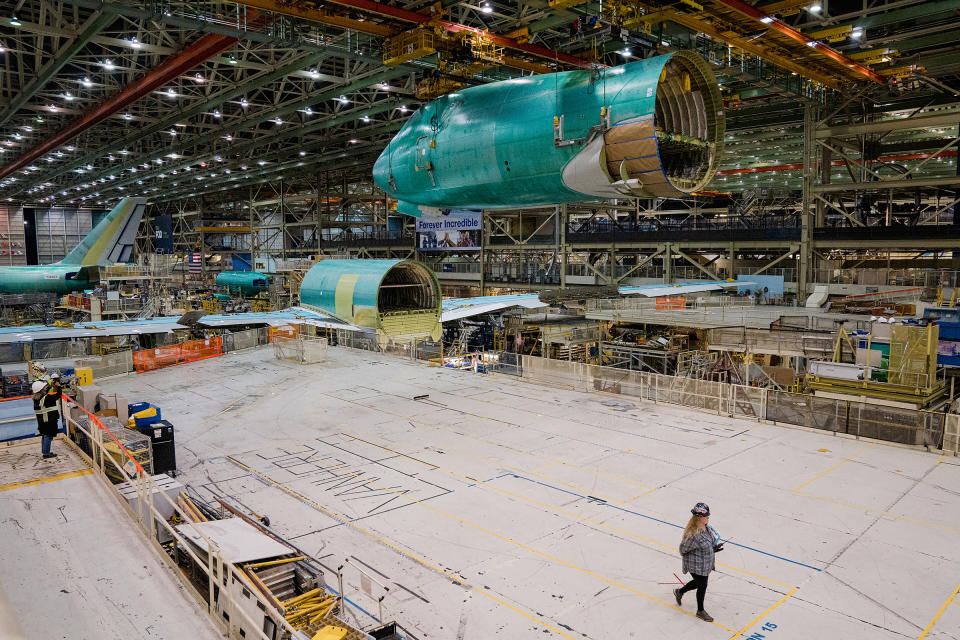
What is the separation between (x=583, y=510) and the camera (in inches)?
593

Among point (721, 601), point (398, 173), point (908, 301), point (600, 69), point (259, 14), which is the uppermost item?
point (259, 14)

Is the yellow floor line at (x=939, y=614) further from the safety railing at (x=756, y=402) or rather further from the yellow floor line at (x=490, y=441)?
the safety railing at (x=756, y=402)

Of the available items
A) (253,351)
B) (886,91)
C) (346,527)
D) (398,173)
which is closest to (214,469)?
(346,527)

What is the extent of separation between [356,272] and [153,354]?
66.1ft

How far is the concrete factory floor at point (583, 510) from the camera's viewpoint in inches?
426

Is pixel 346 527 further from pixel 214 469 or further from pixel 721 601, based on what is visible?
pixel 721 601

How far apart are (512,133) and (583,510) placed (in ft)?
30.4

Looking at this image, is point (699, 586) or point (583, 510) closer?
point (699, 586)

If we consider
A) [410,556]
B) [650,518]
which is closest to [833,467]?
[650,518]

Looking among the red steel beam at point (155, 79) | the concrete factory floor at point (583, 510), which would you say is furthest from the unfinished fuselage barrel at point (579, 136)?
the red steel beam at point (155, 79)

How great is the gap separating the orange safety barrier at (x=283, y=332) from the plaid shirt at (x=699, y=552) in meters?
33.0

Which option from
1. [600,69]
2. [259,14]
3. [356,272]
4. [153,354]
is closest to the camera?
[600,69]

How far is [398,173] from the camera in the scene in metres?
15.6

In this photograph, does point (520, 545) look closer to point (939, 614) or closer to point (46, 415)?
point (939, 614)
